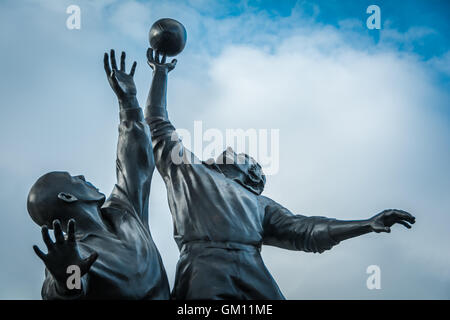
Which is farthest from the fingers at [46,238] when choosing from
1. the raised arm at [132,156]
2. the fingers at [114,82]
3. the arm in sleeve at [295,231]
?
the arm in sleeve at [295,231]

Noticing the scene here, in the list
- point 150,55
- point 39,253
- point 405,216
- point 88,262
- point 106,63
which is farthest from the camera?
point 150,55

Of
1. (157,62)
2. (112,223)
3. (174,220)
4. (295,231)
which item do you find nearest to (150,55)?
(157,62)

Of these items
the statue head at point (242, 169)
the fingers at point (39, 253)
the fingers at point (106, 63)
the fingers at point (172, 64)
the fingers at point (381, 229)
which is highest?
the fingers at point (172, 64)

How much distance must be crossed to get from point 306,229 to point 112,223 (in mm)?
1792

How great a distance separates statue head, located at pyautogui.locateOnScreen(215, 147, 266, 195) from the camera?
6.79 meters

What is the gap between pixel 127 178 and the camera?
19.7 feet

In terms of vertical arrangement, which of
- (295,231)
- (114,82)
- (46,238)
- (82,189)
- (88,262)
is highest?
(114,82)

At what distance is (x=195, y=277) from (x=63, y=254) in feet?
4.90

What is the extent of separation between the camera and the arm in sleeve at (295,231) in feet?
21.4

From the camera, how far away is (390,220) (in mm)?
6043

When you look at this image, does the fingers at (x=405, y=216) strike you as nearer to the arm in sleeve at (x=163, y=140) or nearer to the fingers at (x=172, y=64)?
the arm in sleeve at (x=163, y=140)

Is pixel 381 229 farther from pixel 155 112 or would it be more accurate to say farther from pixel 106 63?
pixel 106 63

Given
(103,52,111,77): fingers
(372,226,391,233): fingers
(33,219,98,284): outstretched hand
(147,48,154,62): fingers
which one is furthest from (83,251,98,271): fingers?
(147,48,154,62): fingers
